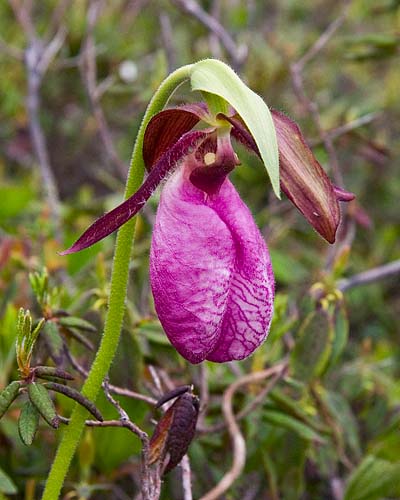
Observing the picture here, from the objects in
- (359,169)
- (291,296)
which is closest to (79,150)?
(359,169)

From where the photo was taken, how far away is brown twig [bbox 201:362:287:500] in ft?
3.28

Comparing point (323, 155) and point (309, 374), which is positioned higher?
point (323, 155)

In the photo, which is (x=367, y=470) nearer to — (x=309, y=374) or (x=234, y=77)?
(x=309, y=374)

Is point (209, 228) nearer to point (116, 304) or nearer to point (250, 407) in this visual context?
point (116, 304)

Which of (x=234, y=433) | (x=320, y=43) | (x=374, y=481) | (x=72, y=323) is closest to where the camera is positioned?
(x=72, y=323)

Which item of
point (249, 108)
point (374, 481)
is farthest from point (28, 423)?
point (374, 481)

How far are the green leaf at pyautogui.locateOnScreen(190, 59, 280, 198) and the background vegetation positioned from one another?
392 mm

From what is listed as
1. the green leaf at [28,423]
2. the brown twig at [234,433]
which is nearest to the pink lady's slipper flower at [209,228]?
the green leaf at [28,423]

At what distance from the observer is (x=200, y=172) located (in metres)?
0.76

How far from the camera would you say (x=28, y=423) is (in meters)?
0.75

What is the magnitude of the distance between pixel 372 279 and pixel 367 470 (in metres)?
0.51

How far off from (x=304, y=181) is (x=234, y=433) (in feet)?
1.75

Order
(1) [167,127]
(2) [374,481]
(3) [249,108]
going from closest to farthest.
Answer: (3) [249,108], (1) [167,127], (2) [374,481]

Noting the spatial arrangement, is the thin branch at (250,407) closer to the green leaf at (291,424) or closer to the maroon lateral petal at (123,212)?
the green leaf at (291,424)
